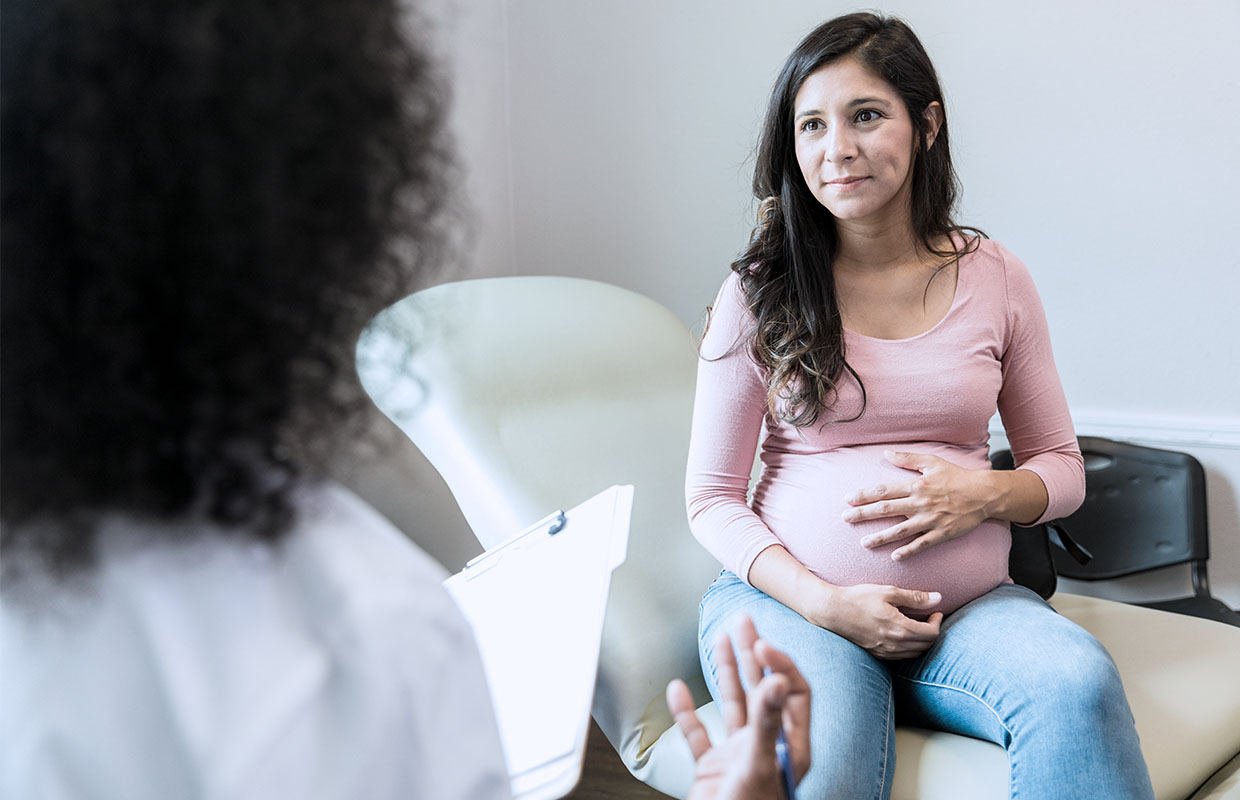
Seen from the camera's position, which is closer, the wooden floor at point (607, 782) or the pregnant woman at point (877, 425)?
the pregnant woman at point (877, 425)

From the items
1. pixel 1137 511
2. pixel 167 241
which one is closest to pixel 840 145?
pixel 167 241

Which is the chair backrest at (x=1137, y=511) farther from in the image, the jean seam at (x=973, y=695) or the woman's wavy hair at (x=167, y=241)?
the woman's wavy hair at (x=167, y=241)

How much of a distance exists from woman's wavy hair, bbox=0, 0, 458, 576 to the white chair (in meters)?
0.58

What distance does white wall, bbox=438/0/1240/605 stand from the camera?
173cm

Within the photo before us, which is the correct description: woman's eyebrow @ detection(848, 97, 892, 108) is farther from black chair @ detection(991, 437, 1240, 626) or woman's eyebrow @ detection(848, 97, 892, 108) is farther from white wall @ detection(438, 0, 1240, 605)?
black chair @ detection(991, 437, 1240, 626)

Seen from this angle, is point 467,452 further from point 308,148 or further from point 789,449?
point 308,148

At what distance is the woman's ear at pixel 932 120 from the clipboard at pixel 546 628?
0.62 metres

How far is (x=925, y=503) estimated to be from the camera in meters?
1.10

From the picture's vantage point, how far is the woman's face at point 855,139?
118cm

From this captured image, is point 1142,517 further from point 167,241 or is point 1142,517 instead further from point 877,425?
point 167,241

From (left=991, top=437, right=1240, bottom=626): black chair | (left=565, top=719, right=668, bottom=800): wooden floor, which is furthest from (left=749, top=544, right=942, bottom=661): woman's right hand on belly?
(left=991, top=437, right=1240, bottom=626): black chair

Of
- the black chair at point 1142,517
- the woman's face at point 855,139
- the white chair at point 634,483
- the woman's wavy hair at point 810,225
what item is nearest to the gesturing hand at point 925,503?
the woman's wavy hair at point 810,225

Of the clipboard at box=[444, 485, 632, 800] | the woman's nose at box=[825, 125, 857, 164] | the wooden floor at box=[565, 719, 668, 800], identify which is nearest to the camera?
the clipboard at box=[444, 485, 632, 800]

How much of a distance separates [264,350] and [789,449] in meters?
0.93
